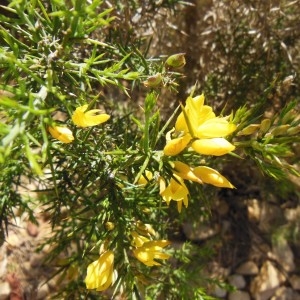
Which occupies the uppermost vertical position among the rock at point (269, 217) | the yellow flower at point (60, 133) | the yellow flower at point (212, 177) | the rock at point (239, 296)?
the yellow flower at point (60, 133)

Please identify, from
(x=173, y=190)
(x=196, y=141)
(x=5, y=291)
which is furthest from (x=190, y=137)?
(x=5, y=291)

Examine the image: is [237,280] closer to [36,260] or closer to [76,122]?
[36,260]

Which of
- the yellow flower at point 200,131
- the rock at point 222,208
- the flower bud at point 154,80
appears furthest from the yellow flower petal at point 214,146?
the rock at point 222,208

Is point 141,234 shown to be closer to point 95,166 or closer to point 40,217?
point 95,166

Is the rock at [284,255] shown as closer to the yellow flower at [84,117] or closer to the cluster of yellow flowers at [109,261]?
the cluster of yellow flowers at [109,261]

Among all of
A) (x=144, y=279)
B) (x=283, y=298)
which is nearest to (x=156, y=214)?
(x=144, y=279)
